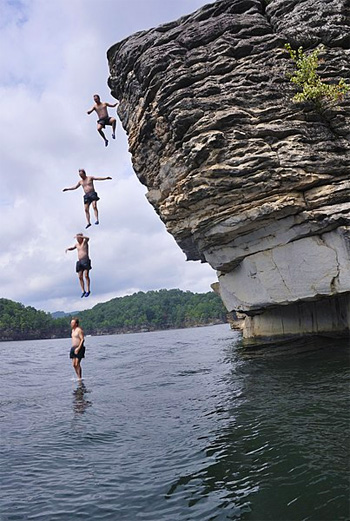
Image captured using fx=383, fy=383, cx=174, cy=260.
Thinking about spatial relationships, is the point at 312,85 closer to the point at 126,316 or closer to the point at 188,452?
the point at 188,452

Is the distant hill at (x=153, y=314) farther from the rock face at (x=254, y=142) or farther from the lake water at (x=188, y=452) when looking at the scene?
the lake water at (x=188, y=452)

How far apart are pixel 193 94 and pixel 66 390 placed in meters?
12.9

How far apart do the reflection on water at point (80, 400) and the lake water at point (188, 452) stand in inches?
4.3

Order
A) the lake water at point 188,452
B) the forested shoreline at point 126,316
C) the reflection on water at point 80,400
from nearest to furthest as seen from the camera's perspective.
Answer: the lake water at point 188,452, the reflection on water at point 80,400, the forested shoreline at point 126,316

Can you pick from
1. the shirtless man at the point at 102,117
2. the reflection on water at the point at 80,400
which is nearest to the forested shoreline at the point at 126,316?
the reflection on water at the point at 80,400

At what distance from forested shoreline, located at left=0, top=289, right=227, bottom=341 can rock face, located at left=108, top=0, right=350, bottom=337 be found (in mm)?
106576

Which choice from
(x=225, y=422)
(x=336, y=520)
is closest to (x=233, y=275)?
(x=225, y=422)

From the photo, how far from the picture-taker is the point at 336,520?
4.18 m

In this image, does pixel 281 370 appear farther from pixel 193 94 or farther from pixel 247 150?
pixel 193 94

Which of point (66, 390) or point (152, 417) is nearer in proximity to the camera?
point (152, 417)

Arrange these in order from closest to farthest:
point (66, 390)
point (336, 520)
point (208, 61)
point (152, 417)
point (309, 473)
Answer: point (336, 520) → point (309, 473) → point (152, 417) → point (66, 390) → point (208, 61)

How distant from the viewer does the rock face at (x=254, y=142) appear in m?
14.7

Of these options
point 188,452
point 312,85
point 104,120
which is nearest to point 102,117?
point 104,120

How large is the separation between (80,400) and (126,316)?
13605cm
